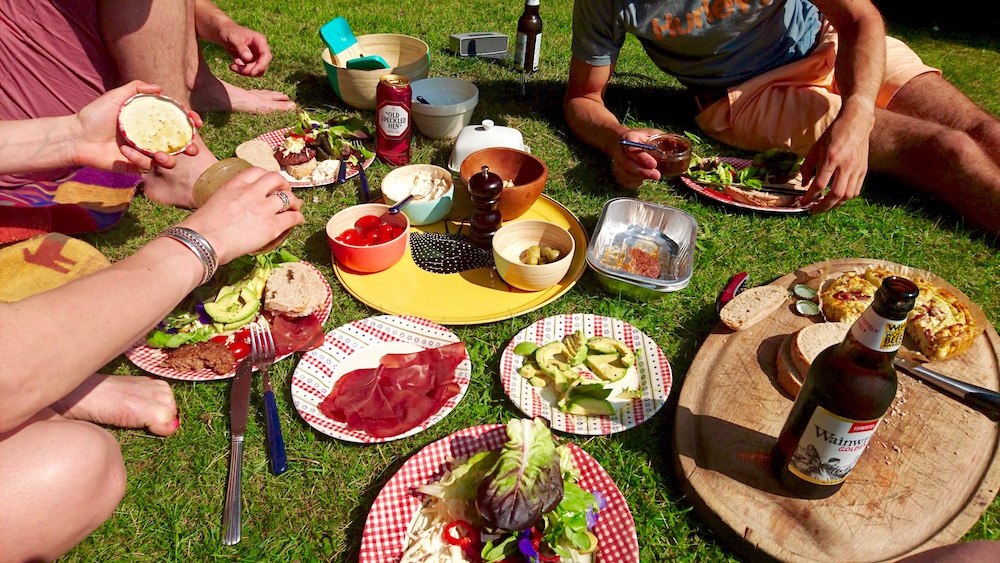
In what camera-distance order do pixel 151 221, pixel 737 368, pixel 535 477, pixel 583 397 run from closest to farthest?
pixel 535 477, pixel 583 397, pixel 737 368, pixel 151 221

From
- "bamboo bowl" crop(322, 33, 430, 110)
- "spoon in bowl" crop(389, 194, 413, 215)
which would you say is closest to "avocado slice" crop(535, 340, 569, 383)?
"spoon in bowl" crop(389, 194, 413, 215)

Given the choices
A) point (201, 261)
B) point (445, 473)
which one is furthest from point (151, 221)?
point (445, 473)

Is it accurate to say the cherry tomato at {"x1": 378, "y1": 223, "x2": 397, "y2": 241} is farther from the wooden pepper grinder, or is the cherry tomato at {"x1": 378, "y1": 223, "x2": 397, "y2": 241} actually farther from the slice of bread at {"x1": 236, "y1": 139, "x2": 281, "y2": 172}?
the slice of bread at {"x1": 236, "y1": 139, "x2": 281, "y2": 172}

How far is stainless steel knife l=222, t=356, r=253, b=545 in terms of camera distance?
2148mm

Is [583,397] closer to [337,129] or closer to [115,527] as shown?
[115,527]

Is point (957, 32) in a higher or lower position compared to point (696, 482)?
higher

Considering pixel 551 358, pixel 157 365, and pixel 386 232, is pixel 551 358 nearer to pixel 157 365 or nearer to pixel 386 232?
pixel 386 232

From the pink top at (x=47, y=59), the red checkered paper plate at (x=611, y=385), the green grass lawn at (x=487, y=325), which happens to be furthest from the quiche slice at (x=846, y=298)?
the pink top at (x=47, y=59)

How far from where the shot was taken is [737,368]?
269cm

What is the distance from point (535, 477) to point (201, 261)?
1415mm

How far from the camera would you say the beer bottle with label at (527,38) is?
504 centimetres

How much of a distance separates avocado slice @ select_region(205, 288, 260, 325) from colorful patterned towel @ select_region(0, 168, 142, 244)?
4.40ft

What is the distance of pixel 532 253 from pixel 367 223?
3.15 feet

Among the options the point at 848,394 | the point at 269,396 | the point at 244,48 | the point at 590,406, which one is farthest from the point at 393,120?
the point at 848,394
